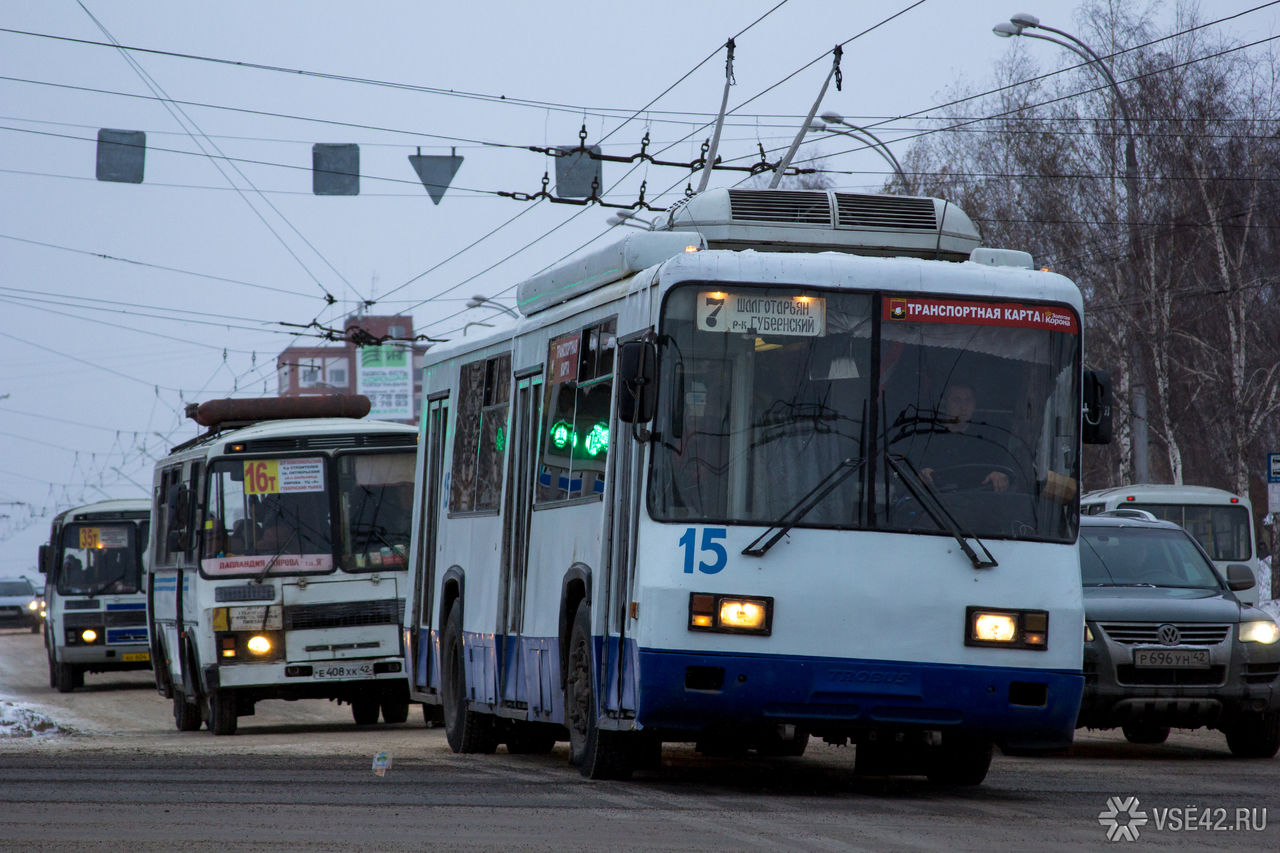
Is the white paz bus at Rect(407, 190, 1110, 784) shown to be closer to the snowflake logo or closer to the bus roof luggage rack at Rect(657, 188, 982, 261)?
the bus roof luggage rack at Rect(657, 188, 982, 261)

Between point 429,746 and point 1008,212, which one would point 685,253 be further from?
point 1008,212

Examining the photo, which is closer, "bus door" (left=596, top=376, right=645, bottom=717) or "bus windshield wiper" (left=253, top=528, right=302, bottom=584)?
"bus door" (left=596, top=376, right=645, bottom=717)

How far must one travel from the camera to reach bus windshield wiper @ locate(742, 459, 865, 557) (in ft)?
34.9

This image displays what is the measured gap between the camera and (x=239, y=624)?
20375mm

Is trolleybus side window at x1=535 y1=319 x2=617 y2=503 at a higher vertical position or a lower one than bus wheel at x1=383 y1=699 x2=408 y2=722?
higher

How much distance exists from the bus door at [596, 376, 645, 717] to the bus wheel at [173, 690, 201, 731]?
11151 mm

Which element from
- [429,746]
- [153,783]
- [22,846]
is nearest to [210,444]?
[429,746]

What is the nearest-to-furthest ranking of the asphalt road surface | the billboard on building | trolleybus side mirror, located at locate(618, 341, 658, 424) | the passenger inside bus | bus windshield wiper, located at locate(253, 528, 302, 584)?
1. the asphalt road surface
2. trolleybus side mirror, located at locate(618, 341, 658, 424)
3. the passenger inside bus
4. bus windshield wiper, located at locate(253, 528, 302, 584)
5. the billboard on building

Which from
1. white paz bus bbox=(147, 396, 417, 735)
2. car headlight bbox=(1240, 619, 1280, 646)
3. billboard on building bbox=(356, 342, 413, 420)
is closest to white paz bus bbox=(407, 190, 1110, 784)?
car headlight bbox=(1240, 619, 1280, 646)

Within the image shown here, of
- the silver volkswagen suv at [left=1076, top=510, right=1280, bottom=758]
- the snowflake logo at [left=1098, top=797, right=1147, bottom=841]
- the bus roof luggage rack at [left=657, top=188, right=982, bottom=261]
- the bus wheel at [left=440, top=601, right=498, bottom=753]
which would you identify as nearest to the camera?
the snowflake logo at [left=1098, top=797, right=1147, bottom=841]

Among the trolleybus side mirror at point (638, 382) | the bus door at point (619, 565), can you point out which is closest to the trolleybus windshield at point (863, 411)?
the trolleybus side mirror at point (638, 382)

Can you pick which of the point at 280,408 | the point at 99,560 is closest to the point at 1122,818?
the point at 280,408

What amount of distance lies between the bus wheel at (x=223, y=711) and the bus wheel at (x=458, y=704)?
5056 mm

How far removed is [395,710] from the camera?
2222 cm
